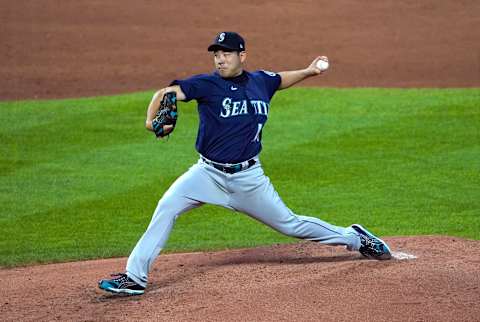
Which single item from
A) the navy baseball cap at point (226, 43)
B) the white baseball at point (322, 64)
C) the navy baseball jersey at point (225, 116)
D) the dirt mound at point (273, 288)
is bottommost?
the dirt mound at point (273, 288)

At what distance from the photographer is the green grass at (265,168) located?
918 cm

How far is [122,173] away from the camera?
11016 mm

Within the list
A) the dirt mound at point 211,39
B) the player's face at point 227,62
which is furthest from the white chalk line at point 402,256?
the dirt mound at point 211,39

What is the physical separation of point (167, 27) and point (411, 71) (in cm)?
512

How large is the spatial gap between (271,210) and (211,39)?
11.6 meters

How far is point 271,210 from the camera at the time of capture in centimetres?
702

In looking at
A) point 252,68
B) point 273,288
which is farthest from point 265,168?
point 252,68

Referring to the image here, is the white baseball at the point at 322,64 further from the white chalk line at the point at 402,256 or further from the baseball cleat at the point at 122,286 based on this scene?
the baseball cleat at the point at 122,286

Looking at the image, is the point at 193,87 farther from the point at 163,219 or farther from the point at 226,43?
the point at 163,219

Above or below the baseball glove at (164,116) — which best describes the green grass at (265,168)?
below

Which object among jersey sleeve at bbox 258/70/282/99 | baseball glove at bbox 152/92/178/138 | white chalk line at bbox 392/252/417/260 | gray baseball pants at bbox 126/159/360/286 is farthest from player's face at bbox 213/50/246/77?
white chalk line at bbox 392/252/417/260

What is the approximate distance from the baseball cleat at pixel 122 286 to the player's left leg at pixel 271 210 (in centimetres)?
93

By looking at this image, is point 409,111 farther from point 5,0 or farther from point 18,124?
point 5,0

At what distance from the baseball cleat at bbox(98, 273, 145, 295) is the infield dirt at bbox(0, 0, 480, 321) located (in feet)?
0.23
